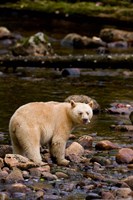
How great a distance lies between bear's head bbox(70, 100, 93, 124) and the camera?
12039mm

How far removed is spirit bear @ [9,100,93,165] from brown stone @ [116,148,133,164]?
32.6 inches

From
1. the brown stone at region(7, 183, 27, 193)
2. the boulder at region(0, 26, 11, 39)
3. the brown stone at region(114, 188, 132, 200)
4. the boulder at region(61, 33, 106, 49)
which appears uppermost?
the boulder at region(0, 26, 11, 39)

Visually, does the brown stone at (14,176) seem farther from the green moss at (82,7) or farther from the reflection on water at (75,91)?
the green moss at (82,7)

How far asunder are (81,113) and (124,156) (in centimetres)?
108

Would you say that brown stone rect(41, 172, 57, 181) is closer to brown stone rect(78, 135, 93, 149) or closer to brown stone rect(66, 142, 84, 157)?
brown stone rect(66, 142, 84, 157)

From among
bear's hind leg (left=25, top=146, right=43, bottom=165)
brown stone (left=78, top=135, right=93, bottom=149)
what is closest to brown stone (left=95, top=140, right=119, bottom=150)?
brown stone (left=78, top=135, right=93, bottom=149)

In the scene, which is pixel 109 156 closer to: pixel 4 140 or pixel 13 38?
pixel 4 140

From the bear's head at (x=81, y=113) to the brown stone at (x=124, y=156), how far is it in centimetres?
88

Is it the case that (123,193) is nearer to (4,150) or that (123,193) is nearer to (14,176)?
(14,176)

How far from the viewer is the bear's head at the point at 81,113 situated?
12.0 meters

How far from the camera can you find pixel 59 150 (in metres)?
Result: 12.3

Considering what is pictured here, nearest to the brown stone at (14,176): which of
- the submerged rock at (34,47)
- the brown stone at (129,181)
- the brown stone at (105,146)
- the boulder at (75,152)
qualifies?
the brown stone at (129,181)

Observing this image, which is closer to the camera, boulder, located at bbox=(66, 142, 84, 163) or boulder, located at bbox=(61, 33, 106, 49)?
boulder, located at bbox=(66, 142, 84, 163)

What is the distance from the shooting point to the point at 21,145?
1197 centimetres
